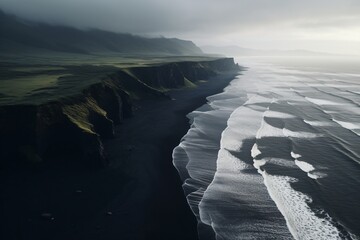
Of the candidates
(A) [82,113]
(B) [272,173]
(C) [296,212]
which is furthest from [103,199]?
(B) [272,173]

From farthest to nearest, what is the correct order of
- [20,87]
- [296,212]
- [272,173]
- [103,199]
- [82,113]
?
[20,87] < [82,113] < [272,173] < [103,199] < [296,212]

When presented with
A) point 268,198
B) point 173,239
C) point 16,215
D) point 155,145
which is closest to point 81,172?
point 16,215

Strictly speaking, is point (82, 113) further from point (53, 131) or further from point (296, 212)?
point (296, 212)

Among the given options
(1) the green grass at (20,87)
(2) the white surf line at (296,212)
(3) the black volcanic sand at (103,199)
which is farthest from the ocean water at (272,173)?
(1) the green grass at (20,87)

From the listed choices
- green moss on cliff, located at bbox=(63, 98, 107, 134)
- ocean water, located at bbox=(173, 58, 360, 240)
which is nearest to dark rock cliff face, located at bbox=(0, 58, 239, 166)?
green moss on cliff, located at bbox=(63, 98, 107, 134)

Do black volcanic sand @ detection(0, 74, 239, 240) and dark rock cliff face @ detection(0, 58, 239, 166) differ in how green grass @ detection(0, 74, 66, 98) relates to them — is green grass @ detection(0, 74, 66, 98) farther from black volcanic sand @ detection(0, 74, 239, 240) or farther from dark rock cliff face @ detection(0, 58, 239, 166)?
black volcanic sand @ detection(0, 74, 239, 240)

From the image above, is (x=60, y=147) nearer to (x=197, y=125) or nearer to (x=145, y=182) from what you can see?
(x=145, y=182)

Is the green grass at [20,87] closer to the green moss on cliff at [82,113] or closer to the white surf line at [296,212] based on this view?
the green moss on cliff at [82,113]
